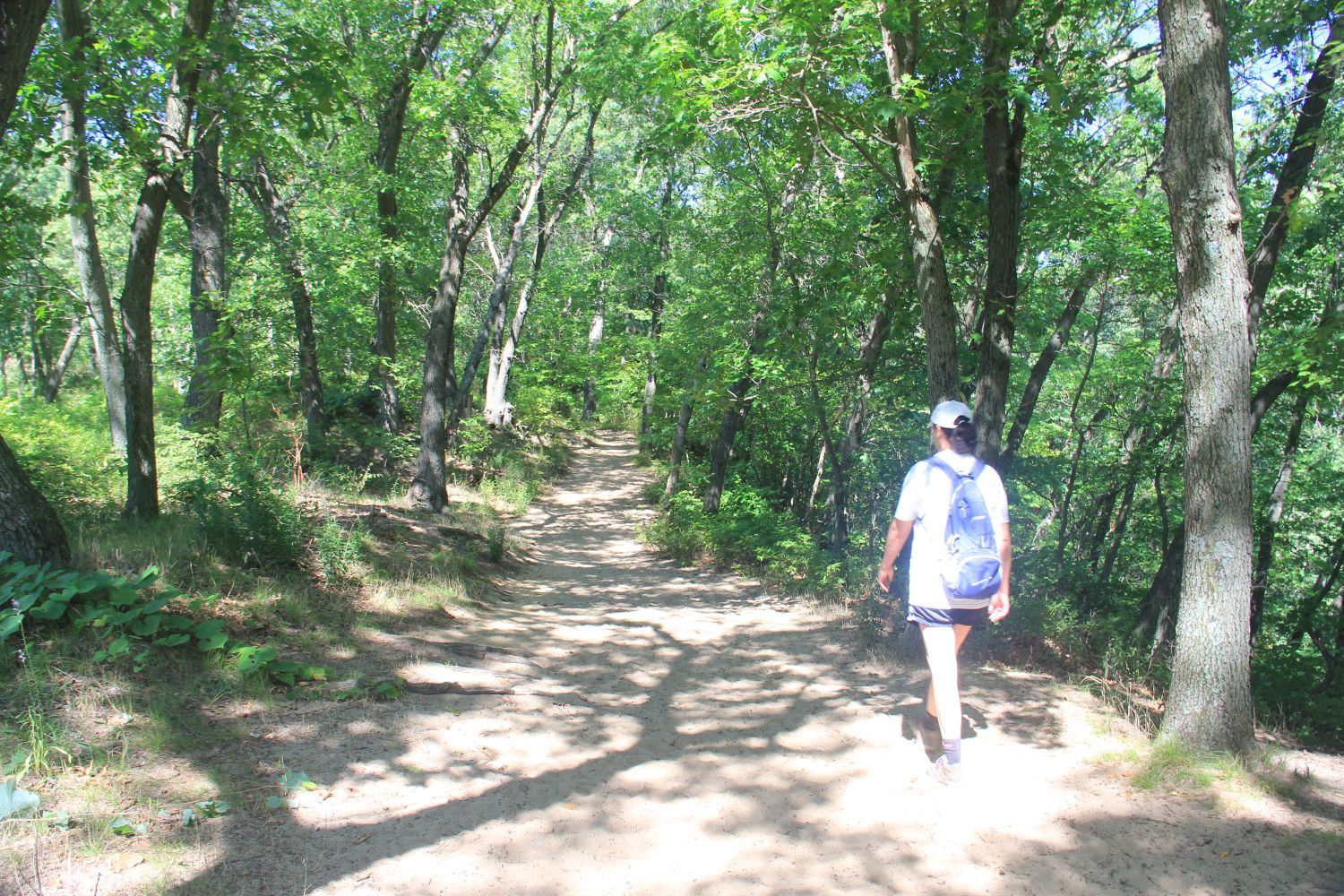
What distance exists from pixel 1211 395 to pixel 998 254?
8.73 ft

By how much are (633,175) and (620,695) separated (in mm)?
23250

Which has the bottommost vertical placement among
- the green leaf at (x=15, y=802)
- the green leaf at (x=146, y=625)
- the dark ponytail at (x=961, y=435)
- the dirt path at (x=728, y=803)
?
the dirt path at (x=728, y=803)

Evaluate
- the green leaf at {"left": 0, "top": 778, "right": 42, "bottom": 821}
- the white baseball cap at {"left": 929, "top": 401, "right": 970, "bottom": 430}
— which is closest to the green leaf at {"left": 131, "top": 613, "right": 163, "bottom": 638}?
the green leaf at {"left": 0, "top": 778, "right": 42, "bottom": 821}

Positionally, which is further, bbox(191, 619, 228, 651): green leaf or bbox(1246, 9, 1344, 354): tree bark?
bbox(1246, 9, 1344, 354): tree bark

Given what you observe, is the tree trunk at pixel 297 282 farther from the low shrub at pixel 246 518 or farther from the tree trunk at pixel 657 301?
the tree trunk at pixel 657 301

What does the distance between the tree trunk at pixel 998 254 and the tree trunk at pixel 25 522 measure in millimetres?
6654

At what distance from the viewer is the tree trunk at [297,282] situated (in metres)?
12.1

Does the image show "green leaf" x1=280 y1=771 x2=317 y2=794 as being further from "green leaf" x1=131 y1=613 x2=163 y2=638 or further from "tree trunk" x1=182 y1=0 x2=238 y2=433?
"tree trunk" x1=182 y1=0 x2=238 y2=433

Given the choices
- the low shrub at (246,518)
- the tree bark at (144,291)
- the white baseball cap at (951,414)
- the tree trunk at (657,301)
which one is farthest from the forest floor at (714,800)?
the tree trunk at (657,301)

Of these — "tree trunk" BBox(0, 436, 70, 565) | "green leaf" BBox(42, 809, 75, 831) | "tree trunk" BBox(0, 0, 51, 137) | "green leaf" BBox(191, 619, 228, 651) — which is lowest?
"green leaf" BBox(42, 809, 75, 831)

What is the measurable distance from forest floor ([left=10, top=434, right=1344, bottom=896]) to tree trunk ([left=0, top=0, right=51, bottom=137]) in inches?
147

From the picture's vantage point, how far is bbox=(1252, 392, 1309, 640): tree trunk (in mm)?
10875

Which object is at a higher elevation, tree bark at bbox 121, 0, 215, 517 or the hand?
tree bark at bbox 121, 0, 215, 517

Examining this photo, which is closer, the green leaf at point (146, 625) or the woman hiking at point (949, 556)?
the woman hiking at point (949, 556)
